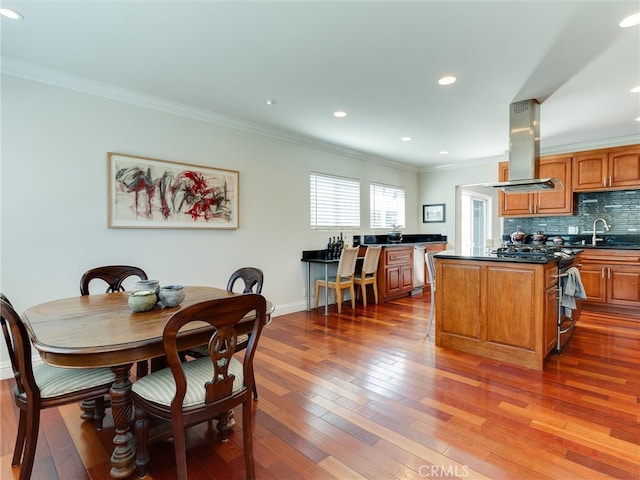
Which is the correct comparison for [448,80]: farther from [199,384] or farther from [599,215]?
[599,215]

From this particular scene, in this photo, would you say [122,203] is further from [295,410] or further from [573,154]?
[573,154]

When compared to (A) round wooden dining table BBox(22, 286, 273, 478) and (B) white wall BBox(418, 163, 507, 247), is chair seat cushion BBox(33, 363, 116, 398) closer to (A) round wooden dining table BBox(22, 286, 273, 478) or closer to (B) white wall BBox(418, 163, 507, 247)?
(A) round wooden dining table BBox(22, 286, 273, 478)

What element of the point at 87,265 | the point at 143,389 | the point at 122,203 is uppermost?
the point at 122,203

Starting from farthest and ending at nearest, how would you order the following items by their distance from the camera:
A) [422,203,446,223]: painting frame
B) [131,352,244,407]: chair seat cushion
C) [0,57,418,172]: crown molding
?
[422,203,446,223]: painting frame → [0,57,418,172]: crown molding → [131,352,244,407]: chair seat cushion

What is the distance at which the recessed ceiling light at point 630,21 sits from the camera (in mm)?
2156


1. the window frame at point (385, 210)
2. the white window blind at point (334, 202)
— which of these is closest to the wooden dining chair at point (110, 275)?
the white window blind at point (334, 202)

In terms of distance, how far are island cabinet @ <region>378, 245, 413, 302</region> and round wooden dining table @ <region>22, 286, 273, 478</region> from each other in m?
3.72

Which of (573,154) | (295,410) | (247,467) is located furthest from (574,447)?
(573,154)

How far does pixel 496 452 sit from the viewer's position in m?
1.79

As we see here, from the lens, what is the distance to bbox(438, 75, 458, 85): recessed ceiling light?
9.91ft

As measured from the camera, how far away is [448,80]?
3074mm

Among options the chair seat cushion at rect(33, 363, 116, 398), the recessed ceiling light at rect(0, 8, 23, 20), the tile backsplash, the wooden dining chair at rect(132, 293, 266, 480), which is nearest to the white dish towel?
the tile backsplash

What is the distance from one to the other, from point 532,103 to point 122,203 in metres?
4.23

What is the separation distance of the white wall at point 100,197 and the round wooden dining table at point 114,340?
3.57ft
